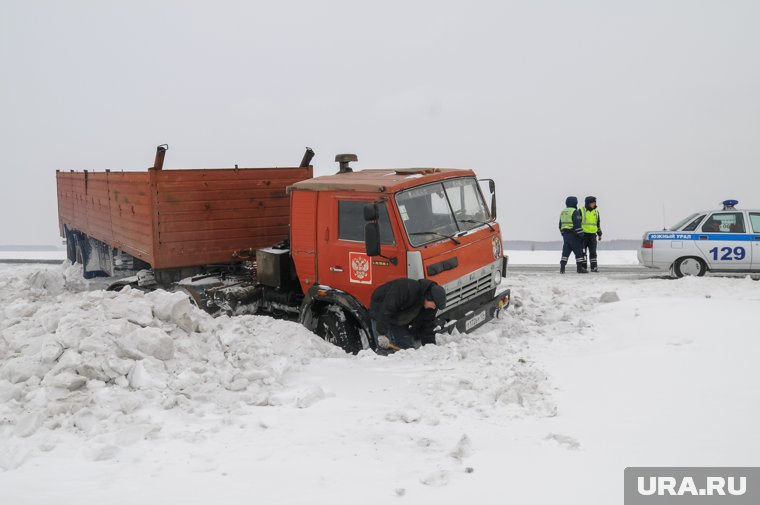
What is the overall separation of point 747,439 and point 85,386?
17.7 feet

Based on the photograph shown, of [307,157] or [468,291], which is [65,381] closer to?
[468,291]

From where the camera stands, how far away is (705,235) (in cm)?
1259

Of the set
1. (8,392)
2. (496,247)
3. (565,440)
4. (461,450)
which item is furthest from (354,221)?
(8,392)

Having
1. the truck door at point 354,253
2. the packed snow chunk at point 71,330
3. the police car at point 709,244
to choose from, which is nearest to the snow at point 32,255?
the packed snow chunk at point 71,330

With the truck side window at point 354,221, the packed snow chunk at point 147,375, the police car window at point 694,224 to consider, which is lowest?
the packed snow chunk at point 147,375

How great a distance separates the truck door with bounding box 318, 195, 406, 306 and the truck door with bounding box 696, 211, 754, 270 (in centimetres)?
794

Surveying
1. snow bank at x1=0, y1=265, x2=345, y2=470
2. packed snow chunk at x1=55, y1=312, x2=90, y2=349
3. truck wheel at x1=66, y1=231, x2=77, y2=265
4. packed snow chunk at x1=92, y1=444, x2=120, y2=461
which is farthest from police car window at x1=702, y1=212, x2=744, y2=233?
truck wheel at x1=66, y1=231, x2=77, y2=265

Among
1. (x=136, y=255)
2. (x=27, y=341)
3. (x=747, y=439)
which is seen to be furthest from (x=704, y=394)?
(x=136, y=255)

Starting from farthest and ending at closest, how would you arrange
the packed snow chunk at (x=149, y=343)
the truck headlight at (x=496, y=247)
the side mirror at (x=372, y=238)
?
the truck headlight at (x=496, y=247), the side mirror at (x=372, y=238), the packed snow chunk at (x=149, y=343)

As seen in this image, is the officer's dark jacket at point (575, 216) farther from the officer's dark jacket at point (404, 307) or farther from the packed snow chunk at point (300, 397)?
the packed snow chunk at point (300, 397)

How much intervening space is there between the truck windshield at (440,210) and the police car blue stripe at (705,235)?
5808 millimetres

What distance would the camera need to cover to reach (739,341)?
741 cm

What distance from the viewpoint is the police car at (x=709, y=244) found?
12.3 meters

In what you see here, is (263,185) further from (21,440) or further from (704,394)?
(704,394)
